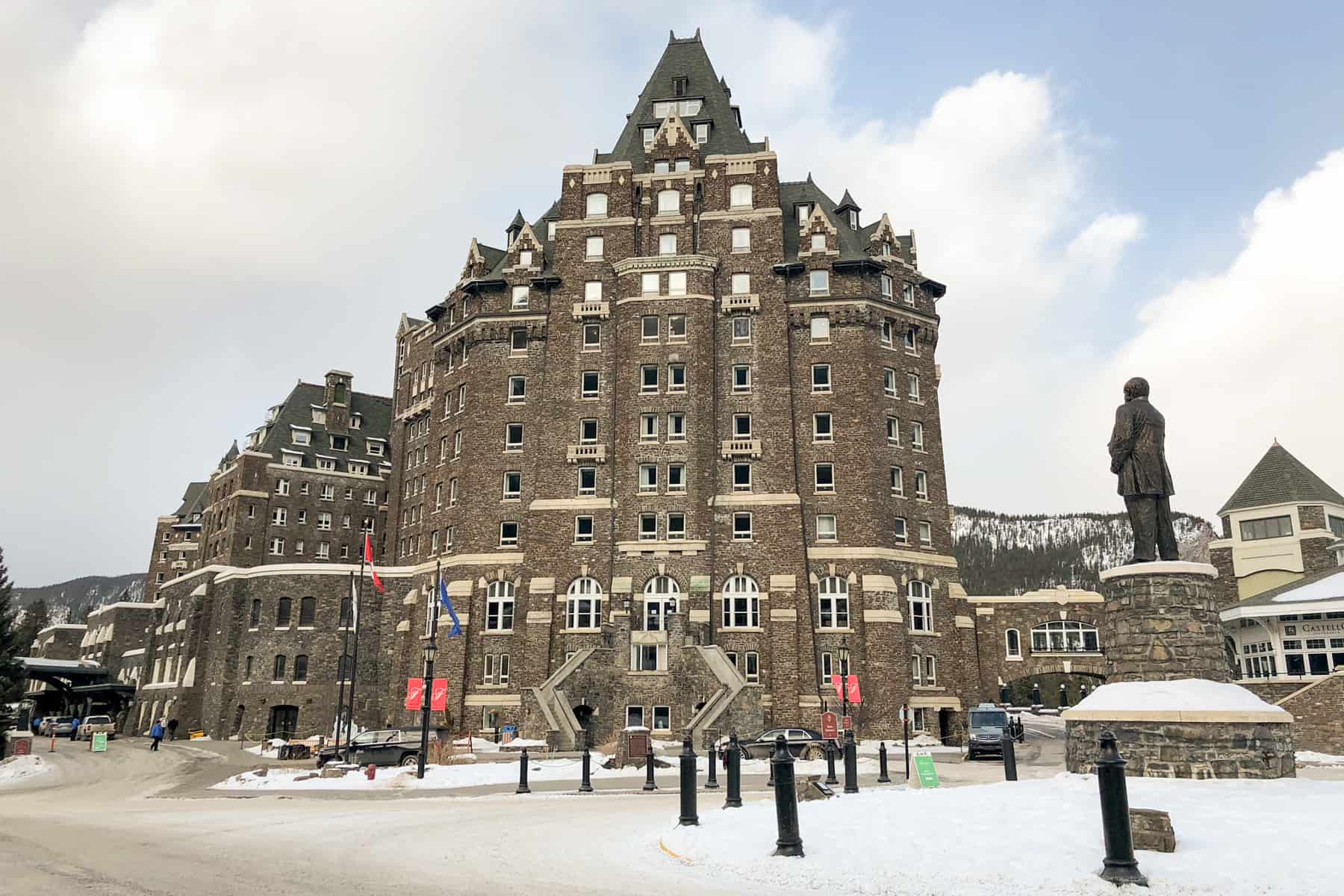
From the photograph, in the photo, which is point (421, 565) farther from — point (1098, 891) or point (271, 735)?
point (1098, 891)

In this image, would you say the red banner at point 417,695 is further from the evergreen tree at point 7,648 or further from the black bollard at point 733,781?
the evergreen tree at point 7,648

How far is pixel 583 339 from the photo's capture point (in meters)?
55.7

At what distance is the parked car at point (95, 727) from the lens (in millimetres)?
70250

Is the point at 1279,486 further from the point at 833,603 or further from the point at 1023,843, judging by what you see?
the point at 1023,843

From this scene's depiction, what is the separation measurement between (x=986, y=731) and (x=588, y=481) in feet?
81.2

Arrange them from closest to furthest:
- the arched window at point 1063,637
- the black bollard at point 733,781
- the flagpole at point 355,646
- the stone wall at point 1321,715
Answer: the black bollard at point 733,781
the stone wall at point 1321,715
the flagpole at point 355,646
the arched window at point 1063,637

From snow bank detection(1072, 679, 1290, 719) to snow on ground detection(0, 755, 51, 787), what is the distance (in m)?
40.9

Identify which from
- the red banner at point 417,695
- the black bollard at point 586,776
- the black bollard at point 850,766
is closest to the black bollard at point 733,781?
the black bollard at point 850,766

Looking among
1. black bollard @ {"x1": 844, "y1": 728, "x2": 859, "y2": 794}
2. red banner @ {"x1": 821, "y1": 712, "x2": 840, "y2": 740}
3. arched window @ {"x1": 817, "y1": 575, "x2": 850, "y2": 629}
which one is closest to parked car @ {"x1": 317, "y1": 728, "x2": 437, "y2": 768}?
red banner @ {"x1": 821, "y1": 712, "x2": 840, "y2": 740}

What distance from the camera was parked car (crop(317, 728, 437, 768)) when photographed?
115 ft

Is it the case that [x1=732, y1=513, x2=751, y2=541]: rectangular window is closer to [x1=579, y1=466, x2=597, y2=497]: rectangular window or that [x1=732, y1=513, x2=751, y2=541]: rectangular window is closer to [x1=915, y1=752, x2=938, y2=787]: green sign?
[x1=579, y1=466, x2=597, y2=497]: rectangular window

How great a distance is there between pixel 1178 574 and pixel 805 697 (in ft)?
102

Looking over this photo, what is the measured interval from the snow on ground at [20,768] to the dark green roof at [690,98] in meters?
44.0

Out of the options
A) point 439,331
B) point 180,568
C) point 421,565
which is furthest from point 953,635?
point 180,568
